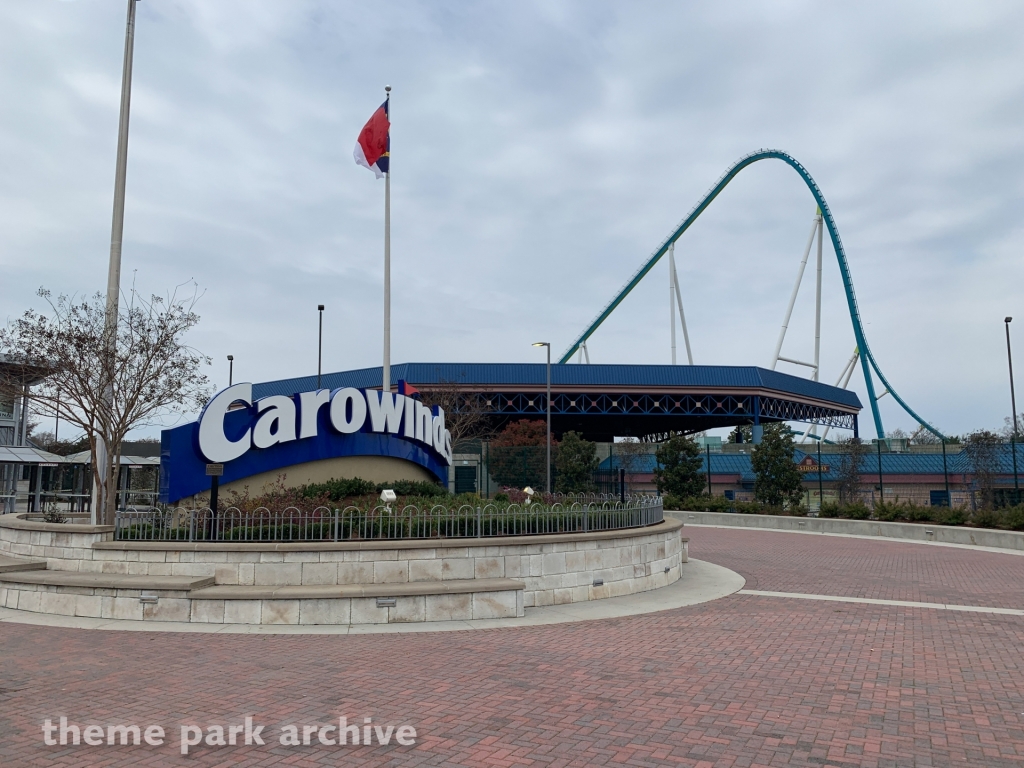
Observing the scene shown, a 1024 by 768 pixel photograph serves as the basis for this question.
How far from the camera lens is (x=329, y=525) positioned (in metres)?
12.0

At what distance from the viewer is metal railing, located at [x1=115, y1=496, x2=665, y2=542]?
38.7 ft

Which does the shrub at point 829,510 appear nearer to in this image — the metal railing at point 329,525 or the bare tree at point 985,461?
the bare tree at point 985,461

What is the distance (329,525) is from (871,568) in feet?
41.6

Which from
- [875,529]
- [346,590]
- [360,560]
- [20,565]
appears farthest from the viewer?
[875,529]

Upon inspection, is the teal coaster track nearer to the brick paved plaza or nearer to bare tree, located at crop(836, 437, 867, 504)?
bare tree, located at crop(836, 437, 867, 504)

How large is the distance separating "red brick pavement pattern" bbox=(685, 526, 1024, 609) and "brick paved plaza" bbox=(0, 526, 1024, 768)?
205cm

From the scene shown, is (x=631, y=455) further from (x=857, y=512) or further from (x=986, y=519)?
(x=986, y=519)

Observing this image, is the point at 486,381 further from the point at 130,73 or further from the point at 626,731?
the point at 626,731

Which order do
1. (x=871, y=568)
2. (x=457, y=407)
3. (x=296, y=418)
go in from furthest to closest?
(x=457, y=407)
(x=871, y=568)
(x=296, y=418)

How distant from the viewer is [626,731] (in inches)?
246

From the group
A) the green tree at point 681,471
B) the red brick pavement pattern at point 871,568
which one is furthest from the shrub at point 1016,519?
the green tree at point 681,471

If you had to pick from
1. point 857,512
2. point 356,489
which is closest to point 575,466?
point 857,512

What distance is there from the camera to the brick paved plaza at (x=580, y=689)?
5766mm

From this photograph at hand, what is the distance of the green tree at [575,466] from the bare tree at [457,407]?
6.14m
